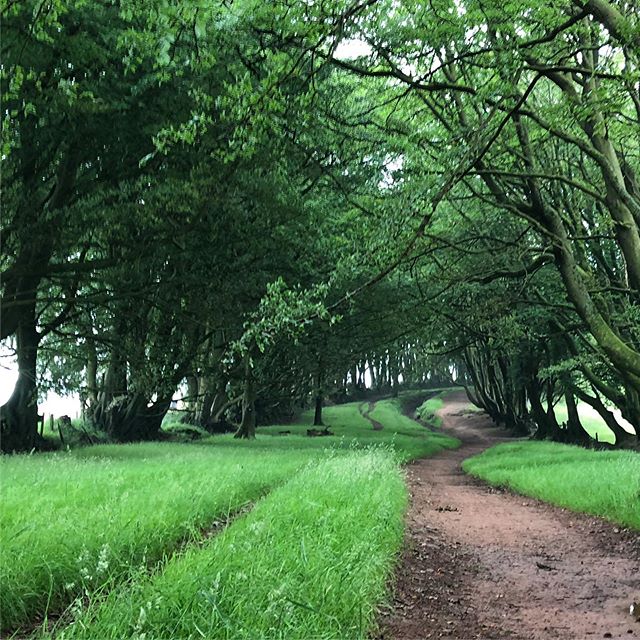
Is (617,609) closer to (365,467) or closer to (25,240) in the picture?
(365,467)

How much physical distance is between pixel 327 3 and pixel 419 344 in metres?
19.7

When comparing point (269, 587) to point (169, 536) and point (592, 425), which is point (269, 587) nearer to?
point (169, 536)

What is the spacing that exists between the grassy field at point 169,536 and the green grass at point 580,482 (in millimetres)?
3710

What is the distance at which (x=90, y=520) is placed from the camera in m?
5.85

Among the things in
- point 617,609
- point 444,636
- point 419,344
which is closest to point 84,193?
point 444,636

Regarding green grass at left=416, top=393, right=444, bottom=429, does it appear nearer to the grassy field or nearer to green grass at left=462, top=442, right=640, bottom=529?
green grass at left=462, top=442, right=640, bottom=529

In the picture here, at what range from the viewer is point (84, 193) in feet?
37.2

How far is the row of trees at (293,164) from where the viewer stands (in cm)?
712

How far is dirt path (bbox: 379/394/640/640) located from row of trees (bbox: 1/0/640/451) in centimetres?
284

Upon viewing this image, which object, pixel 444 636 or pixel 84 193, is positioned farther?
pixel 84 193

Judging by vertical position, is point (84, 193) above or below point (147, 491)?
above

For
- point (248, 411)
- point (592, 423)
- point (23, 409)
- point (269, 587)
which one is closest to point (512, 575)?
point (269, 587)

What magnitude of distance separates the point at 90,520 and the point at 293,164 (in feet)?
32.2

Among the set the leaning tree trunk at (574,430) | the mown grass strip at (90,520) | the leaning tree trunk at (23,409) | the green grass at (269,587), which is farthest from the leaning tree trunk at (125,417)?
the leaning tree trunk at (574,430)
